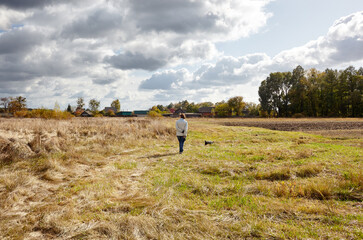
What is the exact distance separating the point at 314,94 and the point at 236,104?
2868 centimetres

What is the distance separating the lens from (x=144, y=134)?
1950 centimetres

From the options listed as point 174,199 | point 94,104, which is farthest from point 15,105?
point 174,199

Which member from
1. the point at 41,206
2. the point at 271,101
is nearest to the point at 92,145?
the point at 41,206

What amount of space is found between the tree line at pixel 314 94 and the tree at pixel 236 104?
32.6 feet

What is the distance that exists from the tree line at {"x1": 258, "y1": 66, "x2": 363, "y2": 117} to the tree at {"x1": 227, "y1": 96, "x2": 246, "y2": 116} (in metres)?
9.94

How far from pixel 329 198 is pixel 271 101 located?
81269 mm

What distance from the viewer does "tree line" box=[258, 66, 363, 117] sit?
67625mm

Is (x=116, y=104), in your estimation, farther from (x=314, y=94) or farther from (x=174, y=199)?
(x=174, y=199)

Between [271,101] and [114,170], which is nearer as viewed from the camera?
[114,170]

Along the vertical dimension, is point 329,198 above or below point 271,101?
below

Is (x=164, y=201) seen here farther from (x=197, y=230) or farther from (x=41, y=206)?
(x=41, y=206)

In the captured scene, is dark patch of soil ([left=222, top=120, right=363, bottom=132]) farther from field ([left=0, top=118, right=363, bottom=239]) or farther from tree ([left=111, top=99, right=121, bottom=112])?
tree ([left=111, top=99, right=121, bottom=112])

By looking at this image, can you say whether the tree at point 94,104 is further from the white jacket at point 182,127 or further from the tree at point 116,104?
the white jacket at point 182,127

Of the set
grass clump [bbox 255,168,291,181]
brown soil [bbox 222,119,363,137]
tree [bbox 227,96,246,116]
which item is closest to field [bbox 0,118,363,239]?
grass clump [bbox 255,168,291,181]
